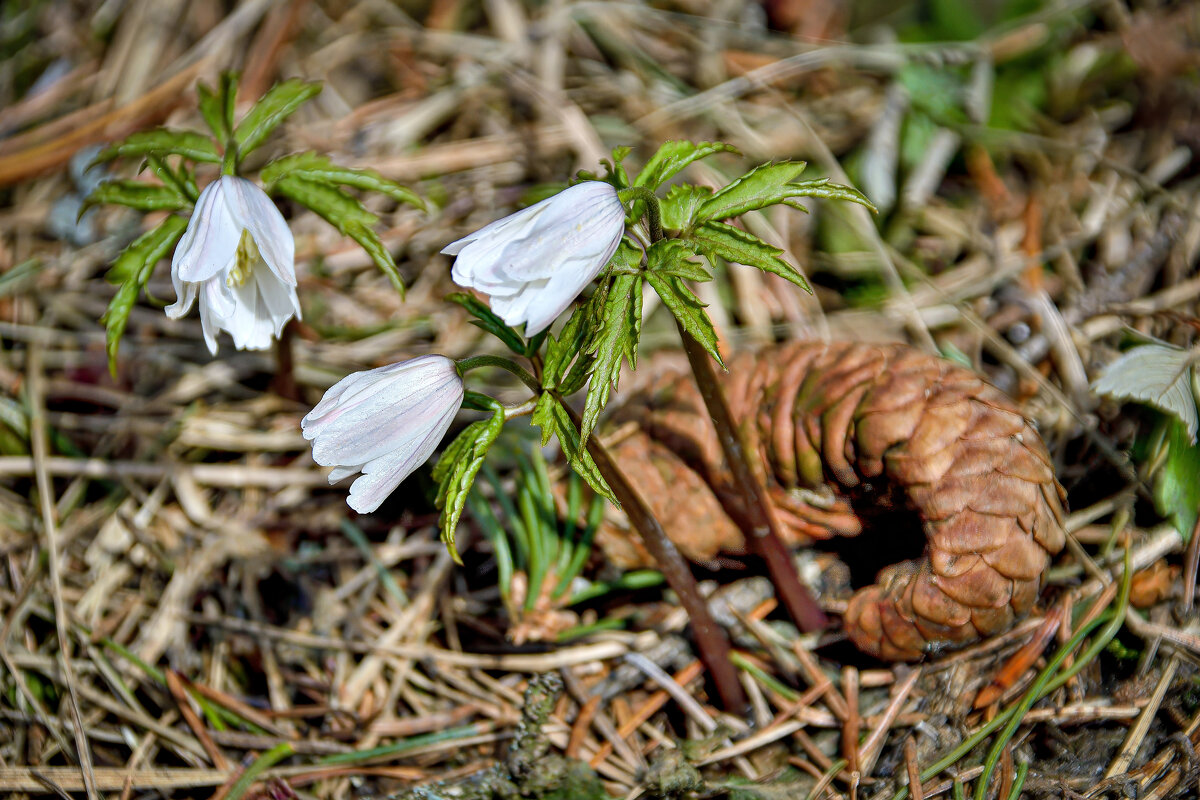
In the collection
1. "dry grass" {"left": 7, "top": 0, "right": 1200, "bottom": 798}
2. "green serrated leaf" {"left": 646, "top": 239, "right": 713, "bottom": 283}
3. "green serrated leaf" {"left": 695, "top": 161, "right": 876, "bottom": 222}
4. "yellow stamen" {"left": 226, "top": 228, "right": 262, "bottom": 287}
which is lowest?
"dry grass" {"left": 7, "top": 0, "right": 1200, "bottom": 798}

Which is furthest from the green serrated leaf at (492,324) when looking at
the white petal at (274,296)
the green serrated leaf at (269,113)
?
the green serrated leaf at (269,113)

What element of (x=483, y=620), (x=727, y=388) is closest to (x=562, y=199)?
(x=727, y=388)

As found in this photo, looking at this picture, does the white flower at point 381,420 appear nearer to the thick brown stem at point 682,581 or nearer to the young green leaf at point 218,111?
the thick brown stem at point 682,581

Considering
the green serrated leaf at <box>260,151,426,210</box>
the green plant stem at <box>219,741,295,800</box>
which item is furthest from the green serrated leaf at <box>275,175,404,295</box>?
the green plant stem at <box>219,741,295,800</box>

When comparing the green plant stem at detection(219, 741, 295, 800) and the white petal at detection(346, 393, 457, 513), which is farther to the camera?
the green plant stem at detection(219, 741, 295, 800)

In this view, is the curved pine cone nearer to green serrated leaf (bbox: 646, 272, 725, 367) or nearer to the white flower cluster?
green serrated leaf (bbox: 646, 272, 725, 367)

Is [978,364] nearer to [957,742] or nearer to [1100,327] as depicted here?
[1100,327]

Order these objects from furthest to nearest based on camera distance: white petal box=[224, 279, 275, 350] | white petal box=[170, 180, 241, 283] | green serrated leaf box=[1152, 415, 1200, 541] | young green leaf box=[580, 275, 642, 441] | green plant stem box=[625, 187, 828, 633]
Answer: white petal box=[224, 279, 275, 350], green serrated leaf box=[1152, 415, 1200, 541], white petal box=[170, 180, 241, 283], green plant stem box=[625, 187, 828, 633], young green leaf box=[580, 275, 642, 441]
